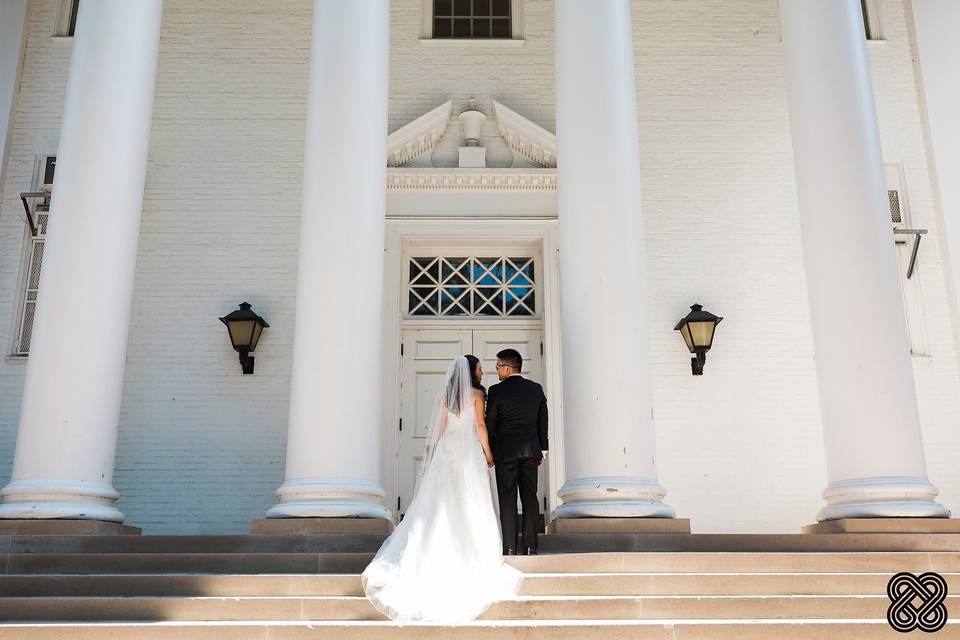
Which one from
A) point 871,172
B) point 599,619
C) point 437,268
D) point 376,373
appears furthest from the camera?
point 437,268

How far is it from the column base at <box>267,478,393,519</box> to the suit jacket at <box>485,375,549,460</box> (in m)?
1.15

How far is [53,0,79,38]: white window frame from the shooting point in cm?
1246

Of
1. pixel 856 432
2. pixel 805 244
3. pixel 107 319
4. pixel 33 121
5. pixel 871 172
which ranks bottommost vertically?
pixel 856 432

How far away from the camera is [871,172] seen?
849cm

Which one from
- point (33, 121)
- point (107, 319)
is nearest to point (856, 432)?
point (107, 319)

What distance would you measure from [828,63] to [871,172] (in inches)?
46.6

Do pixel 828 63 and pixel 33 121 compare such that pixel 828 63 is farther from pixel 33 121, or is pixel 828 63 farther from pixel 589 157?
pixel 33 121

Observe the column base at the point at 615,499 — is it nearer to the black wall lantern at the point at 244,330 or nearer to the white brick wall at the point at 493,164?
the white brick wall at the point at 493,164

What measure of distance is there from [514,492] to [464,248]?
213 inches

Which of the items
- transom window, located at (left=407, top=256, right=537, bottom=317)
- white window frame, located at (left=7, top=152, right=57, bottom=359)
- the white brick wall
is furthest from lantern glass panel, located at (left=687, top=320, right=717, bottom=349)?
white window frame, located at (left=7, top=152, right=57, bottom=359)

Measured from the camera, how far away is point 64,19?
1253 cm

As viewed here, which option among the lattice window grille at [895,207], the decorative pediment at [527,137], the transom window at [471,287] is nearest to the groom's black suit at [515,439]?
the transom window at [471,287]

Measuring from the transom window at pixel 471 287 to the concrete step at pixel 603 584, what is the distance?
19.7ft

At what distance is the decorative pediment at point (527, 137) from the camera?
39.0 ft
